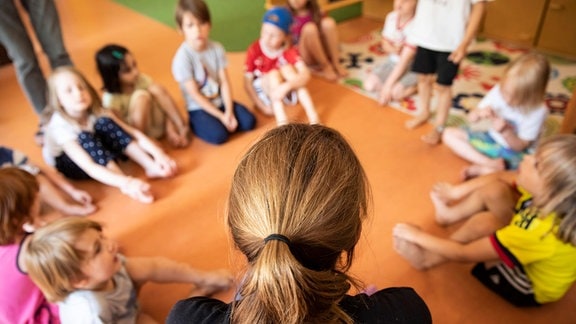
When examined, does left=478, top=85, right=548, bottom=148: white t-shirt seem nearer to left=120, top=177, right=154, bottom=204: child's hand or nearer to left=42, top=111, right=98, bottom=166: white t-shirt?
left=120, top=177, right=154, bottom=204: child's hand

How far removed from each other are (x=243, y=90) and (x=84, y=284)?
1.49 metres

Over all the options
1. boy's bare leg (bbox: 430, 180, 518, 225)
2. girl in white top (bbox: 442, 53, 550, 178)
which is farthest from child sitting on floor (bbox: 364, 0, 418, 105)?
boy's bare leg (bbox: 430, 180, 518, 225)

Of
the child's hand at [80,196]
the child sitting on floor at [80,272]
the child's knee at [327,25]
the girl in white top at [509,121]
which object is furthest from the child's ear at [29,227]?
the child's knee at [327,25]

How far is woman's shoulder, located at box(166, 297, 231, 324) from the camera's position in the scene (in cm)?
68

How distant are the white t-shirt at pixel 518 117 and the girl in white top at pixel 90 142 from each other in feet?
4.28

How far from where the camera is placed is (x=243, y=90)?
2287 mm

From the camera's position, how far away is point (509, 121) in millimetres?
1613

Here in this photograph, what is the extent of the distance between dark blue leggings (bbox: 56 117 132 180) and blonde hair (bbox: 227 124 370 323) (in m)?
1.16

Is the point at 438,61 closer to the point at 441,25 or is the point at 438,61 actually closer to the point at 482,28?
the point at 441,25

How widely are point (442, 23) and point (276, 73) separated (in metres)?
0.76

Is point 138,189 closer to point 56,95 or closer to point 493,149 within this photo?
point 56,95

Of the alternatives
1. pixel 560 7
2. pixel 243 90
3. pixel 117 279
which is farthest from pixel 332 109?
pixel 560 7

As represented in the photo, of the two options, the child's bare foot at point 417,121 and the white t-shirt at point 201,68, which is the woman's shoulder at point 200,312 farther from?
the child's bare foot at point 417,121

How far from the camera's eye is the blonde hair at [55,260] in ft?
3.05
